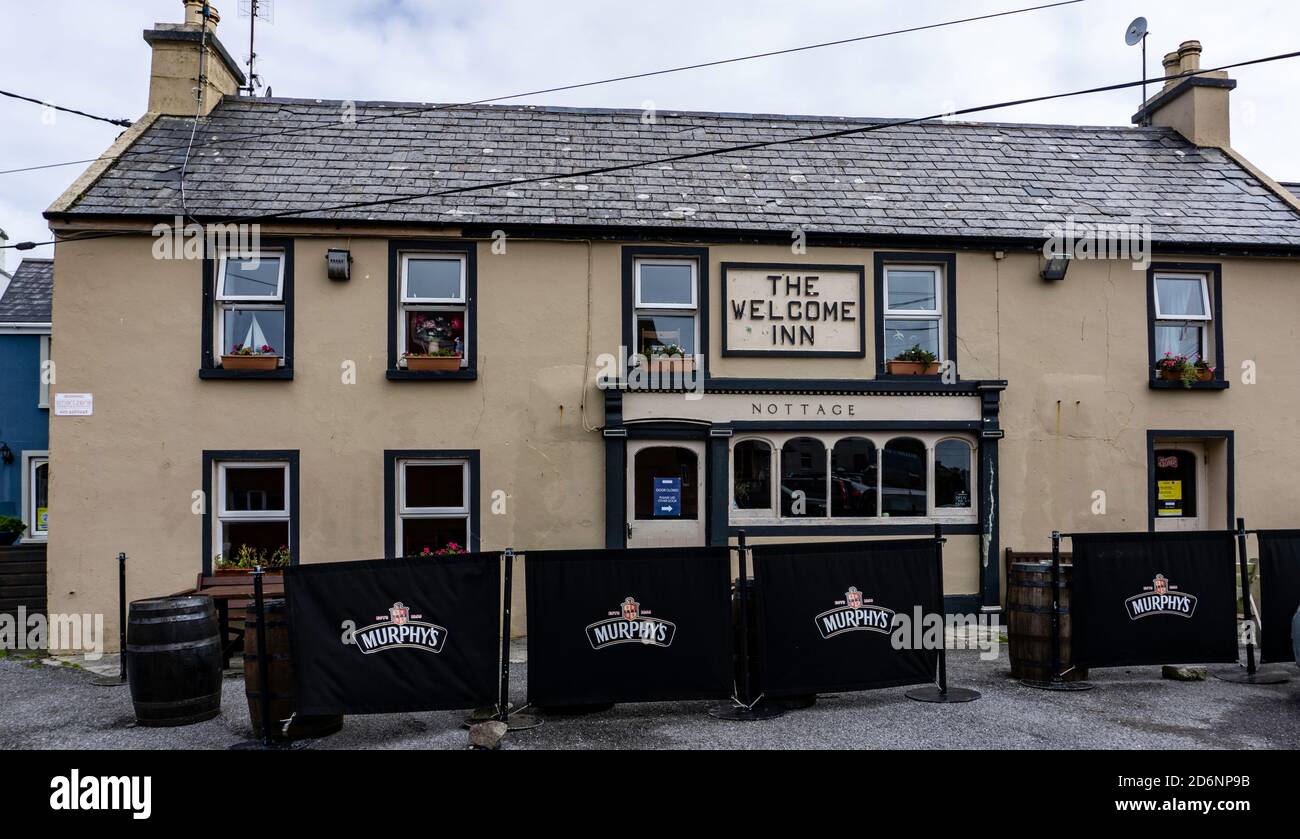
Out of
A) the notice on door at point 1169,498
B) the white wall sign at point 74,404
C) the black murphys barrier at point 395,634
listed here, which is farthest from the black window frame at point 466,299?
the notice on door at point 1169,498

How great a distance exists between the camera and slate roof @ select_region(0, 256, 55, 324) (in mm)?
15383

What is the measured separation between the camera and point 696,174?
12.1 meters

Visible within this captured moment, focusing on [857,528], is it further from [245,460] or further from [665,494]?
[245,460]

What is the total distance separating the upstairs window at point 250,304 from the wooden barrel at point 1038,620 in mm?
8636

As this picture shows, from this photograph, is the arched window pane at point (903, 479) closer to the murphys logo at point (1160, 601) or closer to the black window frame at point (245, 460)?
the murphys logo at point (1160, 601)

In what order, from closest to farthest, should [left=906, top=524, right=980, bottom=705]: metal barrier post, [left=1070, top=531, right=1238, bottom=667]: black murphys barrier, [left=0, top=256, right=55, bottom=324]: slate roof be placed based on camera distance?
[left=906, top=524, right=980, bottom=705]: metal barrier post < [left=1070, top=531, right=1238, bottom=667]: black murphys barrier < [left=0, top=256, right=55, bottom=324]: slate roof

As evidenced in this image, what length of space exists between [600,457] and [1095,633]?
5660mm

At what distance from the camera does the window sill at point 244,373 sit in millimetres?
10305

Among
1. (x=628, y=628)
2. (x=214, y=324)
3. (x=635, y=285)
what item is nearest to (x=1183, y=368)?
(x=635, y=285)

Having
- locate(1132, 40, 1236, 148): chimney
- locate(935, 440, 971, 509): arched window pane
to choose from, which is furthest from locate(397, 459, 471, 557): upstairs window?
locate(1132, 40, 1236, 148): chimney

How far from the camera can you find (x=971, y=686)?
8.20 metres

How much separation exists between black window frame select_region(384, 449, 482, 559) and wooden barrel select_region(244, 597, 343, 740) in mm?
3583

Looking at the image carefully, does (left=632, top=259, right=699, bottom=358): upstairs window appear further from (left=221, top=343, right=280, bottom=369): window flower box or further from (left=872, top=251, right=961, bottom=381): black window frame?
(left=221, top=343, right=280, bottom=369): window flower box
